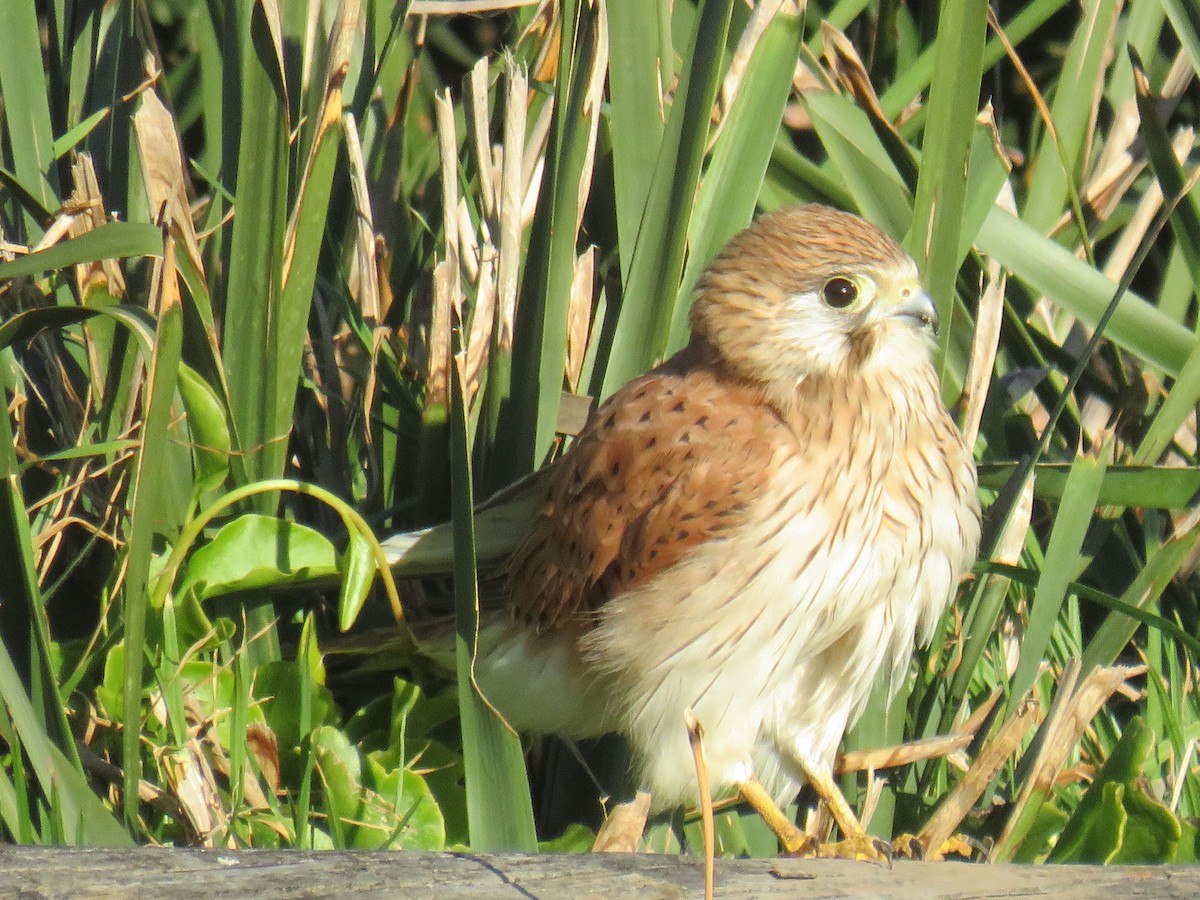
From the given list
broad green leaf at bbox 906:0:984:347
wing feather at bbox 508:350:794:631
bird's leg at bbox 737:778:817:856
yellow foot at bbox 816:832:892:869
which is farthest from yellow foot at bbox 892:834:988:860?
broad green leaf at bbox 906:0:984:347

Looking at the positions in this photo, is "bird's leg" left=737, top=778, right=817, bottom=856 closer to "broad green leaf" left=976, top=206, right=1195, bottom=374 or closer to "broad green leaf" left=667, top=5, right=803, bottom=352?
"broad green leaf" left=667, top=5, right=803, bottom=352

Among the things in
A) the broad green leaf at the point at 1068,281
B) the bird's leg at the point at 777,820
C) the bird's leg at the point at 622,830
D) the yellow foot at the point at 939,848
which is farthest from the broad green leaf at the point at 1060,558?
the bird's leg at the point at 622,830

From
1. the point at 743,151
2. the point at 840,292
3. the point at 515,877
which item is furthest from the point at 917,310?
the point at 515,877

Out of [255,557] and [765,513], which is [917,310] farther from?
[255,557]

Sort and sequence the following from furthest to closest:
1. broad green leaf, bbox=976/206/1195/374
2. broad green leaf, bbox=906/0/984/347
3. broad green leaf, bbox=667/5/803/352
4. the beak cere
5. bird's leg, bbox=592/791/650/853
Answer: broad green leaf, bbox=976/206/1195/374 < broad green leaf, bbox=667/5/803/352 < broad green leaf, bbox=906/0/984/347 < the beak cere < bird's leg, bbox=592/791/650/853

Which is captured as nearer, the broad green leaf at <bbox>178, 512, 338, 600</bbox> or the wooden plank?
the wooden plank

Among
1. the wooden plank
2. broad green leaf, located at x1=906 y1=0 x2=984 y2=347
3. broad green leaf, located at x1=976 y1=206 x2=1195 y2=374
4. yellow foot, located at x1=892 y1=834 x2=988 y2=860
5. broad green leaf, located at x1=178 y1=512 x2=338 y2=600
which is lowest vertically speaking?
yellow foot, located at x1=892 y1=834 x2=988 y2=860

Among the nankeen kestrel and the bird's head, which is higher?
the bird's head
